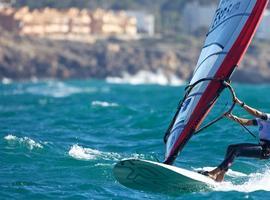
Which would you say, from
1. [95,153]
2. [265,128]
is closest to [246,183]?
[265,128]

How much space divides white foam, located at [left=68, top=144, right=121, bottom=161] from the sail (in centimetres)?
302

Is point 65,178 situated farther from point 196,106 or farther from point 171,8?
point 171,8

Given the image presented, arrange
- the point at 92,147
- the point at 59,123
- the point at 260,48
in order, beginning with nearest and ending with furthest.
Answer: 1. the point at 92,147
2. the point at 59,123
3. the point at 260,48

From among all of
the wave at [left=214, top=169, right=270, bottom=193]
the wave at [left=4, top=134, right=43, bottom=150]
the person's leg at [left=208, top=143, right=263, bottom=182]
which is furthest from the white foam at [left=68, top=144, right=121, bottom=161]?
the person's leg at [left=208, top=143, right=263, bottom=182]

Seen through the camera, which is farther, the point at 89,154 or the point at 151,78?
the point at 151,78

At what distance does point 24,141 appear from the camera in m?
18.3

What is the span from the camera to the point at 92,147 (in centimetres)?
1816

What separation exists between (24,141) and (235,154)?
20.7 ft

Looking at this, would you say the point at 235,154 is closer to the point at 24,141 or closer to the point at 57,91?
the point at 24,141

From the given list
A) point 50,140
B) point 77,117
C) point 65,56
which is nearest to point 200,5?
point 65,56

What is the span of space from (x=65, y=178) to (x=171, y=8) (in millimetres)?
112768

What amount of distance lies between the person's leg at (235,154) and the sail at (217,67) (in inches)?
21.9

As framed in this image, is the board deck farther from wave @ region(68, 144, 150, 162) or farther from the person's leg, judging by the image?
wave @ region(68, 144, 150, 162)

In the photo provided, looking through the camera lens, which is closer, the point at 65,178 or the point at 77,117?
the point at 65,178
